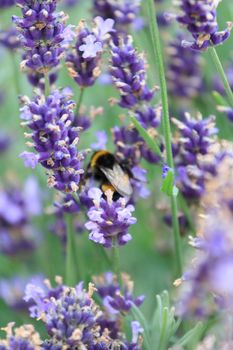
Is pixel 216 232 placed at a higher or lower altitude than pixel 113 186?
higher

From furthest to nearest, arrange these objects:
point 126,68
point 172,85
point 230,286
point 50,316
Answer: point 172,85
point 126,68
point 50,316
point 230,286

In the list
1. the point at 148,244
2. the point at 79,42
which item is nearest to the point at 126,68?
the point at 79,42

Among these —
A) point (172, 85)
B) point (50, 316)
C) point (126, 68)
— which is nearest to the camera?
point (50, 316)

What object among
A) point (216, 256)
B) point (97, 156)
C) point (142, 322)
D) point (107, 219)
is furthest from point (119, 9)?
point (216, 256)

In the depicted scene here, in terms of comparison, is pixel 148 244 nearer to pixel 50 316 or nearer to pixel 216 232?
pixel 50 316

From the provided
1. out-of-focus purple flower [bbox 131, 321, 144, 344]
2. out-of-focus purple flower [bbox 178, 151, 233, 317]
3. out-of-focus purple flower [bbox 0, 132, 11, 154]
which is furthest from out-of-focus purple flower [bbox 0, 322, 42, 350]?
out-of-focus purple flower [bbox 0, 132, 11, 154]

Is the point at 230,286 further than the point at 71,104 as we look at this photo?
No
